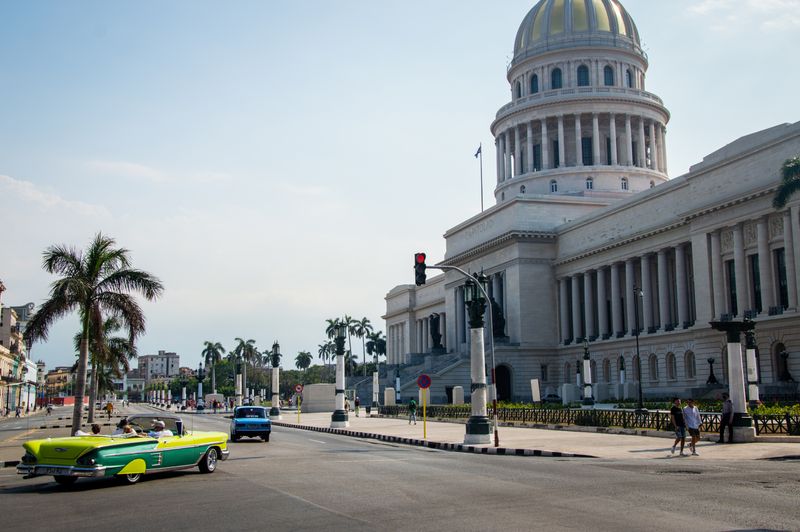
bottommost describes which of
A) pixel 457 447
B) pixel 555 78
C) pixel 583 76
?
pixel 457 447

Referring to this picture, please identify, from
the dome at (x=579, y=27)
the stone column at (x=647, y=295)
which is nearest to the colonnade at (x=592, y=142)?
the dome at (x=579, y=27)

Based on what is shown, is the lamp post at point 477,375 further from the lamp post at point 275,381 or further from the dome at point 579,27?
the dome at point 579,27

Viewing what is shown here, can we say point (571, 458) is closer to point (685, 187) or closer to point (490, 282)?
point (685, 187)

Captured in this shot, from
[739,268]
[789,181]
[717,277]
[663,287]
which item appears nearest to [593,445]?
[789,181]

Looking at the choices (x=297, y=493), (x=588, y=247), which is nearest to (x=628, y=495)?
(x=297, y=493)

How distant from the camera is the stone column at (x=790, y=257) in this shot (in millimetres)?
51969

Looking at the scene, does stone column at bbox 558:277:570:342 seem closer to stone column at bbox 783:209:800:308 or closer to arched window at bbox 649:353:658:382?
arched window at bbox 649:353:658:382

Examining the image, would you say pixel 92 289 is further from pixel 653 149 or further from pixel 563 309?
pixel 653 149

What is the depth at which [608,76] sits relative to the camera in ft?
330

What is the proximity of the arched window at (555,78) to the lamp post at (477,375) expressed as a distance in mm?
72755

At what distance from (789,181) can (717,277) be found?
43.5 feet

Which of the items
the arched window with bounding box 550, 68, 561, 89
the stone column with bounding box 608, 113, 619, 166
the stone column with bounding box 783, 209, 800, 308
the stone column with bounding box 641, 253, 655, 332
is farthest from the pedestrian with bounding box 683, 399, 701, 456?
the arched window with bounding box 550, 68, 561, 89

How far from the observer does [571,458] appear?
Answer: 2427cm

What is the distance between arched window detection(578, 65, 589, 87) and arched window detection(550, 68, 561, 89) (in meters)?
2.38
